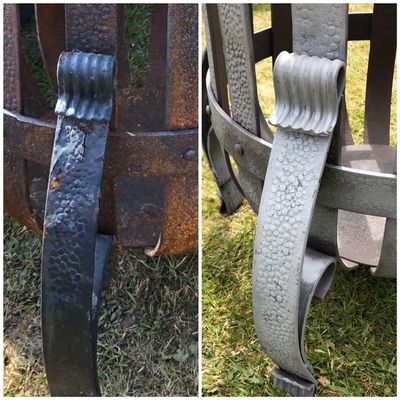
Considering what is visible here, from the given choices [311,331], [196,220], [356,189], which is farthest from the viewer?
[311,331]

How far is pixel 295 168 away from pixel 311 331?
2.64ft

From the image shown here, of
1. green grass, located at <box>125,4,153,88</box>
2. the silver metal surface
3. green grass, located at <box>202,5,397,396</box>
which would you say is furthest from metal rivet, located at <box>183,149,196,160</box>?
green grass, located at <box>125,4,153,88</box>

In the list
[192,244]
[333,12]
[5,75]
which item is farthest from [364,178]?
[5,75]

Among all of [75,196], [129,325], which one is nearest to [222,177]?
[129,325]

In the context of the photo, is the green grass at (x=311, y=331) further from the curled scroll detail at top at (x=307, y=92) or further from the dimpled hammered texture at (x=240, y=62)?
the curled scroll detail at top at (x=307, y=92)

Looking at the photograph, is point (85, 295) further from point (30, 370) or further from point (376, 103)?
point (376, 103)

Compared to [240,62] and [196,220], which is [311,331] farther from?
[240,62]

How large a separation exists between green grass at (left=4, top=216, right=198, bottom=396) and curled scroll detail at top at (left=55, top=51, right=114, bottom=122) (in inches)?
36.3

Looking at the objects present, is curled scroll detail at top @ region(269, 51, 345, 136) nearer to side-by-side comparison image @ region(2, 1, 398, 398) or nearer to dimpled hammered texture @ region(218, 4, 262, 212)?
side-by-side comparison image @ region(2, 1, 398, 398)

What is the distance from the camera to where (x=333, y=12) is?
1342mm

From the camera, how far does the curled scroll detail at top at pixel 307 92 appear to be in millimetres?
1357

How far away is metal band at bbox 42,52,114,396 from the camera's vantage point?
1.41m

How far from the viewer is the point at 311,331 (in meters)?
2.07

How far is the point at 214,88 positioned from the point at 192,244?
0.48m
